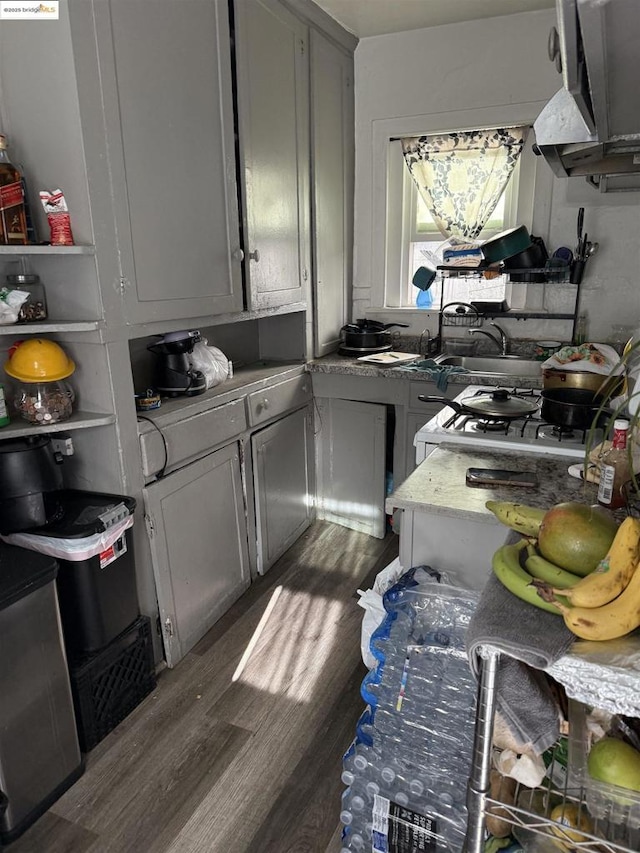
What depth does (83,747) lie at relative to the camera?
1752mm

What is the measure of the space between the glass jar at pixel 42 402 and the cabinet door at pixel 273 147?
0.98 m

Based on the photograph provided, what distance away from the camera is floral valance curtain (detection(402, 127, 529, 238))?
9.98 feet

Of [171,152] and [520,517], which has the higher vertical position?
[171,152]

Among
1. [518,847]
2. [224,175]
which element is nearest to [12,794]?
[518,847]

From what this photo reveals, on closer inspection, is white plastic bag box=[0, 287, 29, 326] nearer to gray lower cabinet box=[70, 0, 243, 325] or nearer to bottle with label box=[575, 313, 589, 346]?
gray lower cabinet box=[70, 0, 243, 325]

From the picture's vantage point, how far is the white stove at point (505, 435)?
170 centimetres

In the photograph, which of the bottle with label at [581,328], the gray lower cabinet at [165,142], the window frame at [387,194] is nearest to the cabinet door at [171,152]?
the gray lower cabinet at [165,142]

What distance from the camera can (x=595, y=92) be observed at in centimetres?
105

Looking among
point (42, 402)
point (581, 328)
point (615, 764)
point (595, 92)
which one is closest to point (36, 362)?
point (42, 402)

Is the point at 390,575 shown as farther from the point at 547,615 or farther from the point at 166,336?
the point at 166,336

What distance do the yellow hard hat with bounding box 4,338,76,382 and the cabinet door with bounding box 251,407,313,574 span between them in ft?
3.24

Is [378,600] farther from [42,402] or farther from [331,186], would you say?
[331,186]

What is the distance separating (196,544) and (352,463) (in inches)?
44.5

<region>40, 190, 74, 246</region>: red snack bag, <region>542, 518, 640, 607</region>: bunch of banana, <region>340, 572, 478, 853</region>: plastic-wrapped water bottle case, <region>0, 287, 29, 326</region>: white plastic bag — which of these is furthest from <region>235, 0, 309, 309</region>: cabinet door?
<region>542, 518, 640, 607</region>: bunch of banana
